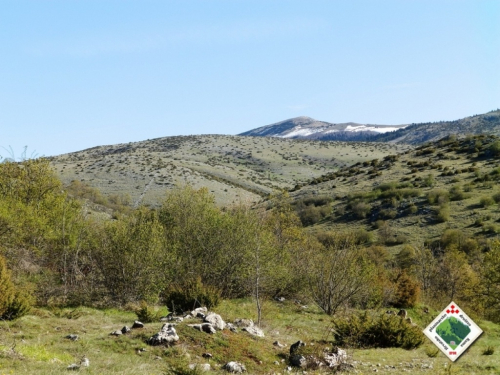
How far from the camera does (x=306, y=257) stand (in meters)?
33.1

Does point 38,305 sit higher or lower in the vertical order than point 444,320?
lower

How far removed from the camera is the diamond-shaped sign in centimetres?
1092

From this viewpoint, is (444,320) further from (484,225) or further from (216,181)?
(216,181)

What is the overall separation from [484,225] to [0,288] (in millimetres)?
54197

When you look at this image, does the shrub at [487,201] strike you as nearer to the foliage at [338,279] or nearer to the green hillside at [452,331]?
the foliage at [338,279]

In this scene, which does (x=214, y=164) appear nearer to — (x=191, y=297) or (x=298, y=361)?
(x=191, y=297)

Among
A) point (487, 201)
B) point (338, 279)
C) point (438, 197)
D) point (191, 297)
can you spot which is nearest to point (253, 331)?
point (191, 297)

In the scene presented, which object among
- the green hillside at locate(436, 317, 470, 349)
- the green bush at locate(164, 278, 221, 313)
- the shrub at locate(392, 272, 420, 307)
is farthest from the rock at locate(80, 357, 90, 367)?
the shrub at locate(392, 272, 420, 307)

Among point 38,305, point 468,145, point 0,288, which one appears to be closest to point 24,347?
point 0,288

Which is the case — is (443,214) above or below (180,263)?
below

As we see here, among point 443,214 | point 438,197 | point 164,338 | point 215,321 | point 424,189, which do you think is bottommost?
point 443,214

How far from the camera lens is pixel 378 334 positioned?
1984cm

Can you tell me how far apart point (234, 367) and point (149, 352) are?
2976mm

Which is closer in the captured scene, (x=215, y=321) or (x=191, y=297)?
(x=215, y=321)
